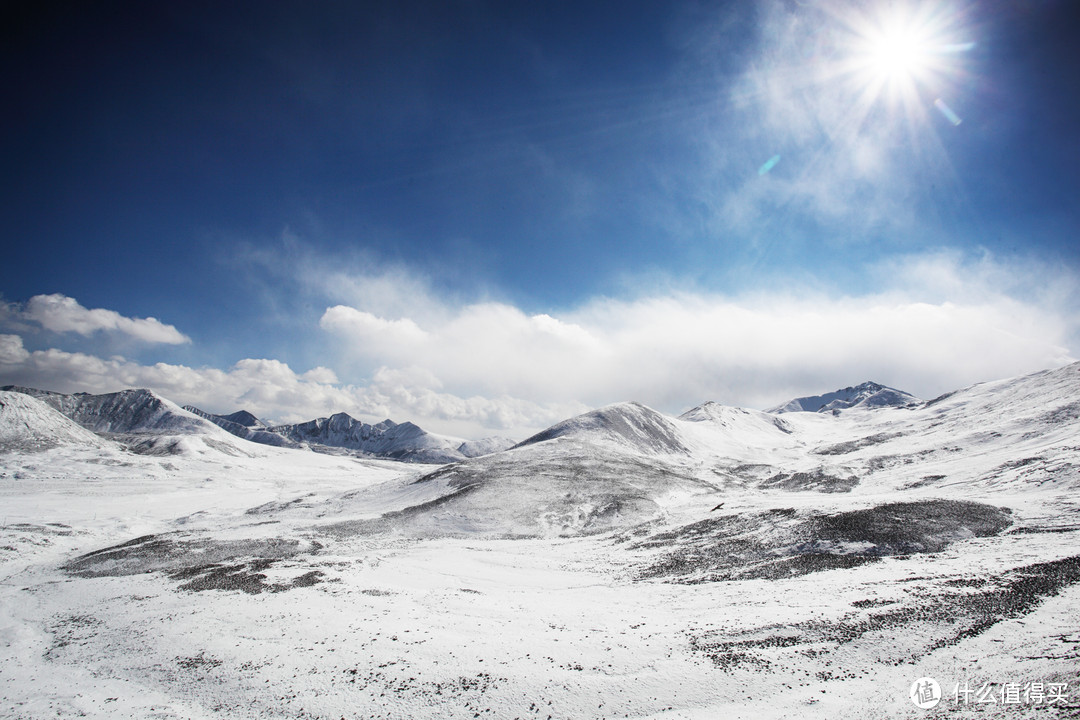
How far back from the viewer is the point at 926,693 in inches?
480

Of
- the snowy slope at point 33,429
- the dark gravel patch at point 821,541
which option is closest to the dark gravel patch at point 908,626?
the dark gravel patch at point 821,541

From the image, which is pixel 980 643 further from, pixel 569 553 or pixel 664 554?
pixel 569 553

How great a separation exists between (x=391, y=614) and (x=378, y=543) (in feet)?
87.8

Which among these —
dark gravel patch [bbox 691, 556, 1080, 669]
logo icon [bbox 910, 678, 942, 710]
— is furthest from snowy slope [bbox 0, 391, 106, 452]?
logo icon [bbox 910, 678, 942, 710]

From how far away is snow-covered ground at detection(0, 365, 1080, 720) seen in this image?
13.4 meters

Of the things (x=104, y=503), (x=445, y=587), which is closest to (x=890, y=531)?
(x=445, y=587)

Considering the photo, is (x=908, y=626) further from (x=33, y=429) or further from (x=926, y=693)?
(x=33, y=429)

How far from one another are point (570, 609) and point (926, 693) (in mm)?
14490

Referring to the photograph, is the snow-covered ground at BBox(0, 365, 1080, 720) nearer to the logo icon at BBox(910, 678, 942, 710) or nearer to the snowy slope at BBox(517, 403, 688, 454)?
the logo icon at BBox(910, 678, 942, 710)

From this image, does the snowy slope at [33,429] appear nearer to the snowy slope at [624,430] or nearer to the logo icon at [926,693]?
the snowy slope at [624,430]

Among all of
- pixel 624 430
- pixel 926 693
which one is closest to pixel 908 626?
pixel 926 693

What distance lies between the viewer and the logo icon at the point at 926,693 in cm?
1175

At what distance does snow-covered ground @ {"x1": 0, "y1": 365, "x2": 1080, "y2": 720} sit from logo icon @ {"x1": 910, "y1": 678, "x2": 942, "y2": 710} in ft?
0.84

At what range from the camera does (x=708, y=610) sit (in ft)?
67.9
